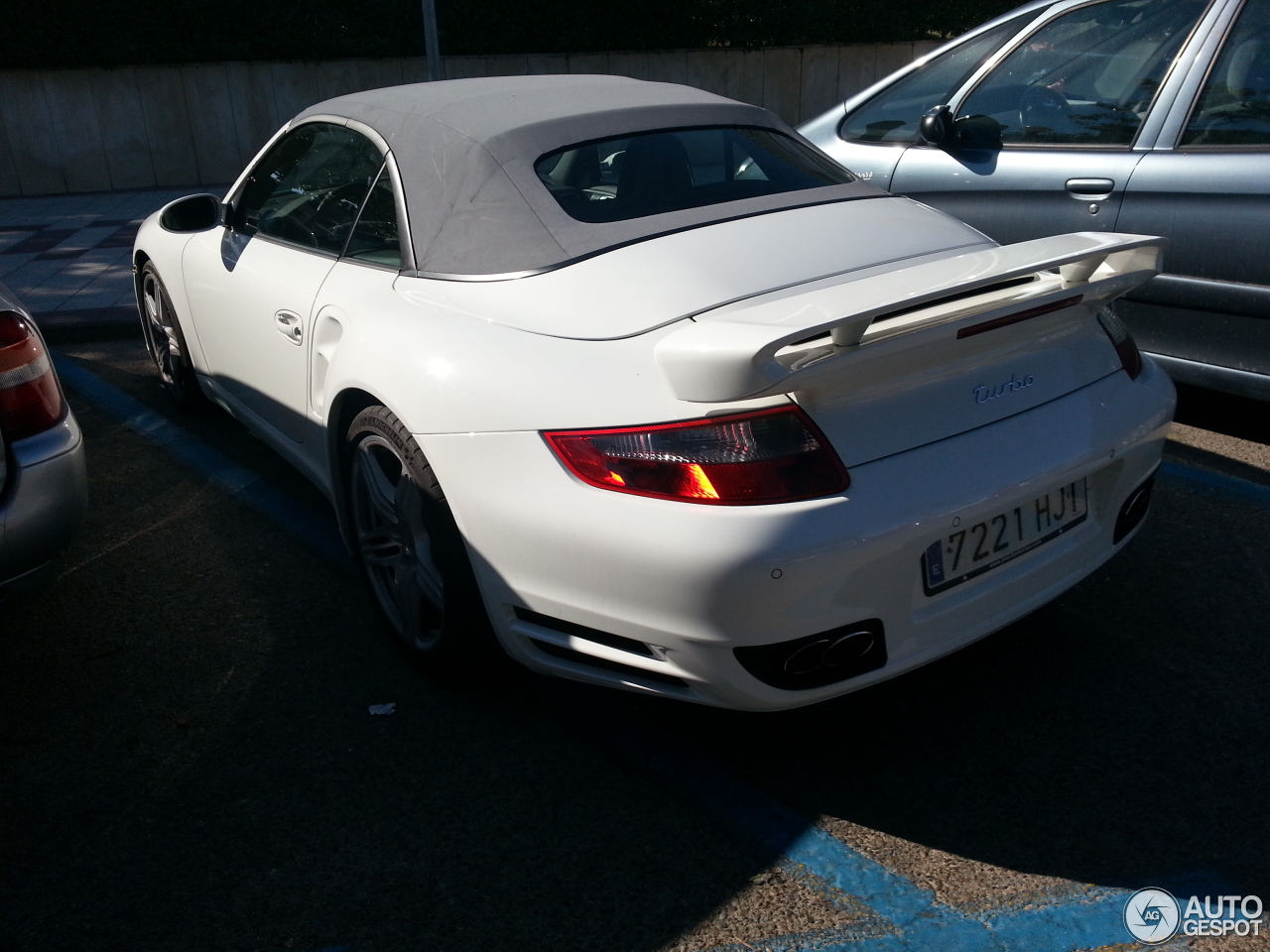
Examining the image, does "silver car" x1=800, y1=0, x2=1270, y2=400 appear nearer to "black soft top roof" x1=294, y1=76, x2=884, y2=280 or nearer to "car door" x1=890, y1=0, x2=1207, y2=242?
"car door" x1=890, y1=0, x2=1207, y2=242

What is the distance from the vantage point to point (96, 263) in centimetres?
836

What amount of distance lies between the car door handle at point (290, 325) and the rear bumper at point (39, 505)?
2.17 ft

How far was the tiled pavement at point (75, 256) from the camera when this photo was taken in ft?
21.9

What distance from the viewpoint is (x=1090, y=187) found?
4168 millimetres

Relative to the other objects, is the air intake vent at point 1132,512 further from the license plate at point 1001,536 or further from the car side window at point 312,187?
the car side window at point 312,187

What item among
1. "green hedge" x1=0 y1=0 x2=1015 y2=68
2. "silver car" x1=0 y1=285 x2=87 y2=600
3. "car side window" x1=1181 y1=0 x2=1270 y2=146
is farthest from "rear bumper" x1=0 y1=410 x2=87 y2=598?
"green hedge" x1=0 y1=0 x2=1015 y2=68

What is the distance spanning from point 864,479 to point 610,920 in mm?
981

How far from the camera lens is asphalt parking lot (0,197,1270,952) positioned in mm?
2170

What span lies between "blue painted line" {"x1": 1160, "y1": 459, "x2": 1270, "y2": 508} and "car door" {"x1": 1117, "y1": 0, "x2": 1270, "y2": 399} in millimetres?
312

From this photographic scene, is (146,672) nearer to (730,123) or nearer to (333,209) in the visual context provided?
(333,209)

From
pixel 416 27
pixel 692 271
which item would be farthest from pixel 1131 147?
pixel 416 27

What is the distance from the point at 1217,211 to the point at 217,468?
12.7 feet

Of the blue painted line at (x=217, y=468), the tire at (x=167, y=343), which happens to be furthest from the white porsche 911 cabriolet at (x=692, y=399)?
the tire at (x=167, y=343)

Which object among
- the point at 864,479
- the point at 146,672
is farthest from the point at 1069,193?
the point at 146,672
